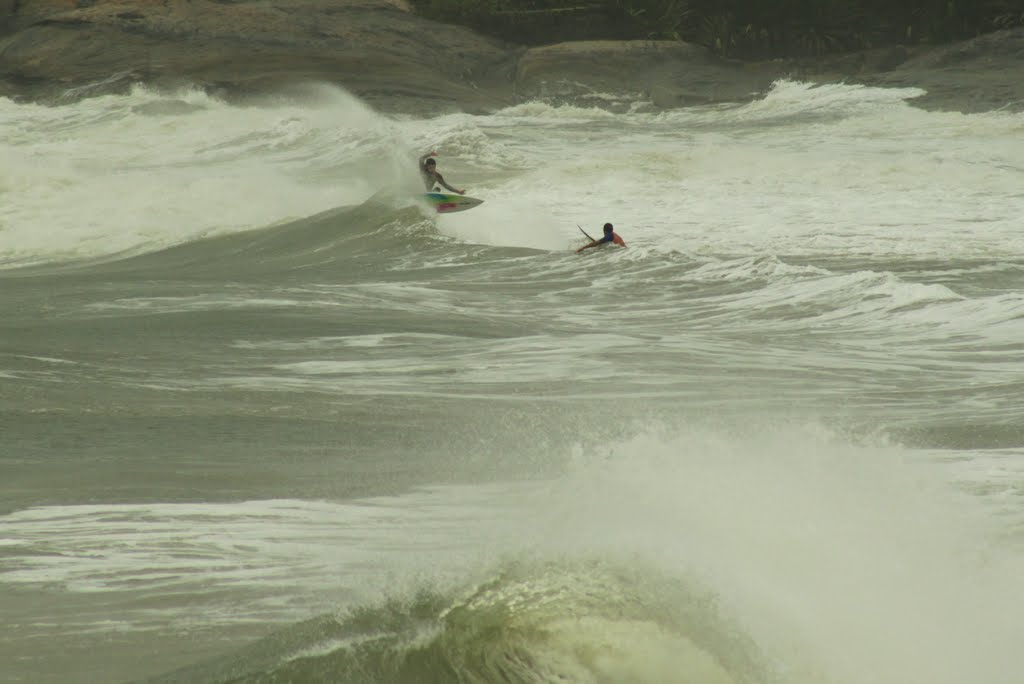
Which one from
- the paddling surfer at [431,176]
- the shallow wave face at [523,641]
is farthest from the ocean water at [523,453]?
the paddling surfer at [431,176]

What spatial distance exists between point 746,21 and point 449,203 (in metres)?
15.8

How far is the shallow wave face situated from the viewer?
14.1 feet

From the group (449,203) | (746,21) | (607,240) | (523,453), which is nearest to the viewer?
(523,453)

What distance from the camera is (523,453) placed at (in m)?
6.68

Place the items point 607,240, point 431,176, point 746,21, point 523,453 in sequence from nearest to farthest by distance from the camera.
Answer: point 523,453 < point 607,240 < point 431,176 < point 746,21

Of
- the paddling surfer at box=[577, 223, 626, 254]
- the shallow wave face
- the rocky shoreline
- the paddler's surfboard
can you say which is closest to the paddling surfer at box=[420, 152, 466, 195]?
the paddler's surfboard

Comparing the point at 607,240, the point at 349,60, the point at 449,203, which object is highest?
the point at 349,60

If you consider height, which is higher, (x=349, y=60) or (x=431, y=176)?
(x=349, y=60)

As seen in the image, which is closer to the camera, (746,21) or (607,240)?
(607,240)

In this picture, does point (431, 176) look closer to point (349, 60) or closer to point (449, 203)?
point (449, 203)

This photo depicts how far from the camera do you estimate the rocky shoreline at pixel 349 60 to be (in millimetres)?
28031

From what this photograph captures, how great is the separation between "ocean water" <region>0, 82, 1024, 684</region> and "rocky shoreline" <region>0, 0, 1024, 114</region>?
11907 millimetres

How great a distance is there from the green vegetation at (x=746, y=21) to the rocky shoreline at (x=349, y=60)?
637 millimetres

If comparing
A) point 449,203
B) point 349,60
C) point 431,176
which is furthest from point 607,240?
point 349,60
